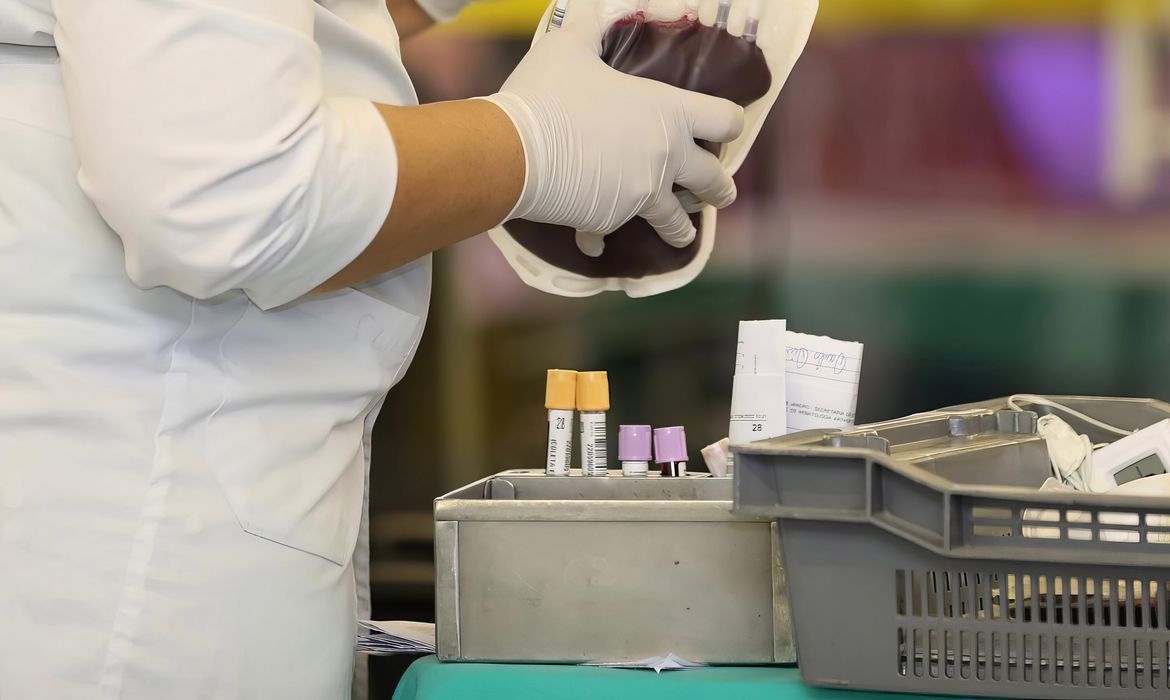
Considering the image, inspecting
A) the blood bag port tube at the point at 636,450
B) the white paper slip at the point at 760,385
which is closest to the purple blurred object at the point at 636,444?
the blood bag port tube at the point at 636,450

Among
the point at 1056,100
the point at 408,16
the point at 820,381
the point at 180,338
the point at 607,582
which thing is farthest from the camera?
the point at 1056,100

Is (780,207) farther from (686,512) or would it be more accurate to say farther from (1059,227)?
(686,512)

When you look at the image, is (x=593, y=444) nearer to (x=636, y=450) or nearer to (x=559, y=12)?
(x=636, y=450)

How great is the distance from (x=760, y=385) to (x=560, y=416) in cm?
24

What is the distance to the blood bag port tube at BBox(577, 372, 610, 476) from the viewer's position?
3.99 ft

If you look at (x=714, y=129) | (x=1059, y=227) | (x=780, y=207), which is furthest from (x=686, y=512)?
(x=1059, y=227)

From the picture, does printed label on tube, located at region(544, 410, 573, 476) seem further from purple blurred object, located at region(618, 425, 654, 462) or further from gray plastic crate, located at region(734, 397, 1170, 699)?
gray plastic crate, located at region(734, 397, 1170, 699)

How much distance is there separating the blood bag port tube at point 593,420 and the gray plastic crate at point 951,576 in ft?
1.28

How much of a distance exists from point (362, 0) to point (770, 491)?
0.59 meters

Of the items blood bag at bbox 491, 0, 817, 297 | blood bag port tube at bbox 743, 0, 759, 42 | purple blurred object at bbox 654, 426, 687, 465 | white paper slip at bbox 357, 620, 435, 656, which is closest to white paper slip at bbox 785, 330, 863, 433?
purple blurred object at bbox 654, 426, 687, 465

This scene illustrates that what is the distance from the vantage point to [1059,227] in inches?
59.5

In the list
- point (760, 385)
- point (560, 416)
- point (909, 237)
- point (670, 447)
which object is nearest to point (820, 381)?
point (760, 385)

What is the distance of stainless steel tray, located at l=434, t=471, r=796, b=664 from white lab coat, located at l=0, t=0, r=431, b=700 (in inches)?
4.8

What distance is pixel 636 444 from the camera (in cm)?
120
